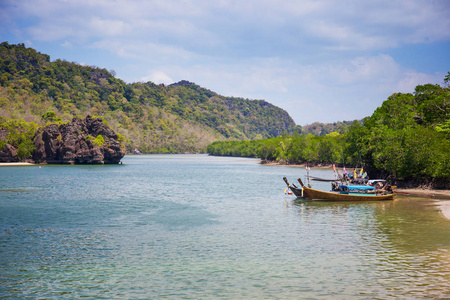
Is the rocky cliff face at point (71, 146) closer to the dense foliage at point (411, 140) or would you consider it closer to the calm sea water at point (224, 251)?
the dense foliage at point (411, 140)

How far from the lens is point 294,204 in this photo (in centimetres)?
5303

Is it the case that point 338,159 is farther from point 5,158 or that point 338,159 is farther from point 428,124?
point 5,158

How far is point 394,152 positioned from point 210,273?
2106 inches

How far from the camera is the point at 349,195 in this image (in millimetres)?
53688

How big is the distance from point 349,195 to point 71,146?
137549 millimetres

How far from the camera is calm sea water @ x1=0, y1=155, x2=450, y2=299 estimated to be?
1969 cm

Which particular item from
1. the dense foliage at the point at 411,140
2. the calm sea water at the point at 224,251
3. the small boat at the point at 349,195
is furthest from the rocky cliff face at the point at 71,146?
the small boat at the point at 349,195

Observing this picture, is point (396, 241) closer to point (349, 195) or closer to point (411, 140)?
point (349, 195)

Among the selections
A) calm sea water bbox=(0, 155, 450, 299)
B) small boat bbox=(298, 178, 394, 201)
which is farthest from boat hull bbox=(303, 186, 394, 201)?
calm sea water bbox=(0, 155, 450, 299)

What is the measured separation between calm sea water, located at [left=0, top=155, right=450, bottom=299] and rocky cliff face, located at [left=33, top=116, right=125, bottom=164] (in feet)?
387

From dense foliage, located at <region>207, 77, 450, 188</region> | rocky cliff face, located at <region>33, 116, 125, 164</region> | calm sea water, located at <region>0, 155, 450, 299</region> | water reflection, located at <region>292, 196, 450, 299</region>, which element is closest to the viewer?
calm sea water, located at <region>0, 155, 450, 299</region>

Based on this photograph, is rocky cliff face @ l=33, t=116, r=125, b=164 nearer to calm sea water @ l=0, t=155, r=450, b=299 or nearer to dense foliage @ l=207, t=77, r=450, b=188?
dense foliage @ l=207, t=77, r=450, b=188

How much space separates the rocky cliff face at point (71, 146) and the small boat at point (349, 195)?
427 ft

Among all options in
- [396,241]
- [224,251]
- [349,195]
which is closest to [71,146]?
[349,195]
